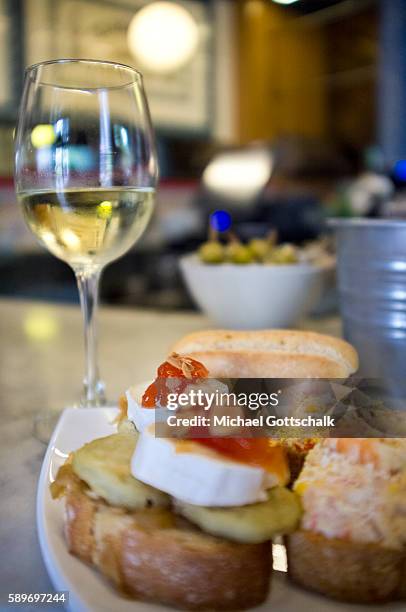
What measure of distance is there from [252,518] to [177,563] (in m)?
0.04

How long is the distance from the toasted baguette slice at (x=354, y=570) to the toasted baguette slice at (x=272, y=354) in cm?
27

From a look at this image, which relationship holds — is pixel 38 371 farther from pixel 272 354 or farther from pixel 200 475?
pixel 200 475

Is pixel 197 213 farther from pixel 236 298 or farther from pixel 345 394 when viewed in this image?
pixel 345 394

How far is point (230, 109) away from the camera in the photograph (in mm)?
3539

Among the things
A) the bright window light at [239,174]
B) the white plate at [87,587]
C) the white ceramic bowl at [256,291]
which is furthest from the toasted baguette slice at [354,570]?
the bright window light at [239,174]

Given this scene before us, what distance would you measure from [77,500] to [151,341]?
26.1 inches

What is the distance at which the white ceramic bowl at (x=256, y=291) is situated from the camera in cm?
91

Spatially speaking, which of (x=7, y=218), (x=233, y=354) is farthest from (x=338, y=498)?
(x=7, y=218)

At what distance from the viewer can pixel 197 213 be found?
9.72 feet

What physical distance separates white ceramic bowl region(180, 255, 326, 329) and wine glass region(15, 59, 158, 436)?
333 millimetres

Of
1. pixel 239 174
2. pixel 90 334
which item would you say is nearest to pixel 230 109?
pixel 239 174

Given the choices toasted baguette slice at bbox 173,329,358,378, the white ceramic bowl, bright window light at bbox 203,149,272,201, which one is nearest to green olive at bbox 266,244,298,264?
the white ceramic bowl

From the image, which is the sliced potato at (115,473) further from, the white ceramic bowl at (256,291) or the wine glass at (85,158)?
the white ceramic bowl at (256,291)

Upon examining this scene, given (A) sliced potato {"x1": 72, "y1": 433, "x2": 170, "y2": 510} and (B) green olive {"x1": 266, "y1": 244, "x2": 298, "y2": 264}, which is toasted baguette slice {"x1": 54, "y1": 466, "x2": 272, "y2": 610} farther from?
(B) green olive {"x1": 266, "y1": 244, "x2": 298, "y2": 264}
